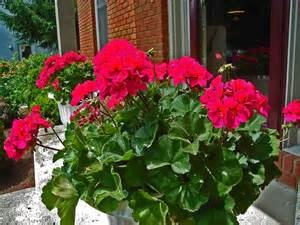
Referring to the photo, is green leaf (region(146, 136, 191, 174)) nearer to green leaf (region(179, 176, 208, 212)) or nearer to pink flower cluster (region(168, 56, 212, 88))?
green leaf (region(179, 176, 208, 212))

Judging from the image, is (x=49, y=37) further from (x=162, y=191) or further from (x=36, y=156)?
(x=162, y=191)

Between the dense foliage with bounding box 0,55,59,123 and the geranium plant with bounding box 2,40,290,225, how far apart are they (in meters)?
4.72

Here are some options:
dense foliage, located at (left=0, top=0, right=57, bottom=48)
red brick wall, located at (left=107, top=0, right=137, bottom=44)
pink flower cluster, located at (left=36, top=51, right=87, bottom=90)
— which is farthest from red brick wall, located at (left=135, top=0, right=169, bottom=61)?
dense foliage, located at (left=0, top=0, right=57, bottom=48)

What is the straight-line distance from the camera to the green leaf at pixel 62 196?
1235mm

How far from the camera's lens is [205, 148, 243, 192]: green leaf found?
3.55 feet

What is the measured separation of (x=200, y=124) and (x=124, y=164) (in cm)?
28

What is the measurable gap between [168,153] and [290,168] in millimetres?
1207

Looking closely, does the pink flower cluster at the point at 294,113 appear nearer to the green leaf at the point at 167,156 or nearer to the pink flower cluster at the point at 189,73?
the pink flower cluster at the point at 189,73

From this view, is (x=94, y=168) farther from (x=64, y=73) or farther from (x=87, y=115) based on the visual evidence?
(x=64, y=73)

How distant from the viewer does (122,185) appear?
1139 mm

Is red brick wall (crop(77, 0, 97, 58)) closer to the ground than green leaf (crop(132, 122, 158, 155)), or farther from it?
farther from it

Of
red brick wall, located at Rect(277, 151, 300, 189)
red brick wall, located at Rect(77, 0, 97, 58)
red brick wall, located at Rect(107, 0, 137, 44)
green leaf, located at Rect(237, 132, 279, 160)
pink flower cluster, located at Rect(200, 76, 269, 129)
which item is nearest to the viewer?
pink flower cluster, located at Rect(200, 76, 269, 129)

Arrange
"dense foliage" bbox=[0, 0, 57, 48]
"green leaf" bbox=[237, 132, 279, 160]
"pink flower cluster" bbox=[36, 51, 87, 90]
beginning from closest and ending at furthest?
1. "green leaf" bbox=[237, 132, 279, 160]
2. "pink flower cluster" bbox=[36, 51, 87, 90]
3. "dense foliage" bbox=[0, 0, 57, 48]

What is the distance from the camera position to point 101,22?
6.44 metres
